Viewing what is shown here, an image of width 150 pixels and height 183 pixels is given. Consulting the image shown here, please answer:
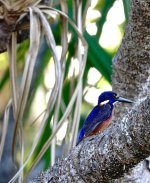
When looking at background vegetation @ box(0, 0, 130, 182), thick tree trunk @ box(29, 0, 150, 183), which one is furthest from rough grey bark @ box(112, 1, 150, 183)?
background vegetation @ box(0, 0, 130, 182)

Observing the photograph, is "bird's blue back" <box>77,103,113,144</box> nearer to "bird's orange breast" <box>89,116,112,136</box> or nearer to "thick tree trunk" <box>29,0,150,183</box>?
"bird's orange breast" <box>89,116,112,136</box>

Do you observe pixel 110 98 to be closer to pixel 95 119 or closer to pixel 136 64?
pixel 95 119

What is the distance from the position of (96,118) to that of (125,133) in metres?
1.08

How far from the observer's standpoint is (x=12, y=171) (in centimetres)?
440

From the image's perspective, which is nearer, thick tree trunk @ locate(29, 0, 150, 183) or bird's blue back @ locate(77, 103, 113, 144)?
thick tree trunk @ locate(29, 0, 150, 183)

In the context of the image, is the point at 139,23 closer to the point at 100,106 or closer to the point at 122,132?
the point at 122,132

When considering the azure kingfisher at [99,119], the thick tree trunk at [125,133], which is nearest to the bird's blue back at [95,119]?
the azure kingfisher at [99,119]

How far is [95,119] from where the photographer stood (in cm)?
251

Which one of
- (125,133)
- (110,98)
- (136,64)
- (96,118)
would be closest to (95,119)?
(96,118)

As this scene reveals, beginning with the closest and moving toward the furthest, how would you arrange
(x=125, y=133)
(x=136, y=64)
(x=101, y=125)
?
(x=125, y=133) → (x=136, y=64) → (x=101, y=125)

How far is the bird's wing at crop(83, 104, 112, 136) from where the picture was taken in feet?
7.92

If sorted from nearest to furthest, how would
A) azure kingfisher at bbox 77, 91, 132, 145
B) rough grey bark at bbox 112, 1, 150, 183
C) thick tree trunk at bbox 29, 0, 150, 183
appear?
thick tree trunk at bbox 29, 0, 150, 183, rough grey bark at bbox 112, 1, 150, 183, azure kingfisher at bbox 77, 91, 132, 145

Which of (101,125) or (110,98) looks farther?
(101,125)

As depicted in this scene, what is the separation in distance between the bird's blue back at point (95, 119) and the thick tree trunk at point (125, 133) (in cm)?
29
